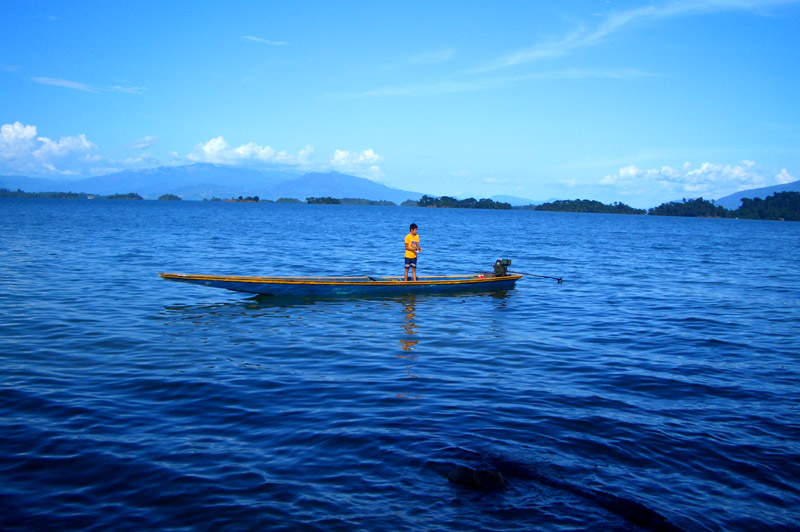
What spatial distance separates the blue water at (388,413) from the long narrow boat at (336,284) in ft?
1.47

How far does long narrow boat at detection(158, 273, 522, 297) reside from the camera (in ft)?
59.0

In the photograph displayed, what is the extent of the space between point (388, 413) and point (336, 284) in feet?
33.8

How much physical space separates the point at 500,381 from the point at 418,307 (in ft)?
25.4

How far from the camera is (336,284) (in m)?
19.5

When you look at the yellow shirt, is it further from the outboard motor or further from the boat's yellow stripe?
the outboard motor

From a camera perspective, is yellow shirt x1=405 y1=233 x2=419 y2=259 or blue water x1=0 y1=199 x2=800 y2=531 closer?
blue water x1=0 y1=199 x2=800 y2=531

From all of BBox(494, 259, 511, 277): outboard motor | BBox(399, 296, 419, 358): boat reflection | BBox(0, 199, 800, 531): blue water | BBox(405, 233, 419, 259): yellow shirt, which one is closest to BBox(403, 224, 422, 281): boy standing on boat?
BBox(405, 233, 419, 259): yellow shirt

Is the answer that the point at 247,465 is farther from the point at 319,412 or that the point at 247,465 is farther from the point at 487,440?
the point at 487,440

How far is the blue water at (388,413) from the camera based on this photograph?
675 centimetres

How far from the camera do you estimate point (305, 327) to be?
1578cm

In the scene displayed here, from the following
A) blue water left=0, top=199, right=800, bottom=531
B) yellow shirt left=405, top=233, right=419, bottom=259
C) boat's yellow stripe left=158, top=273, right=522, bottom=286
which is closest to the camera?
blue water left=0, top=199, right=800, bottom=531

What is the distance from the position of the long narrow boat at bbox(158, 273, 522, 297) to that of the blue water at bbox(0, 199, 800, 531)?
17.6 inches

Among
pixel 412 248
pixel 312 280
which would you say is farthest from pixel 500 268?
pixel 312 280

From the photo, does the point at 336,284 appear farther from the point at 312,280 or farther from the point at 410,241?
the point at 410,241
